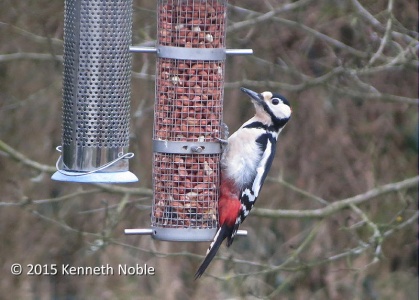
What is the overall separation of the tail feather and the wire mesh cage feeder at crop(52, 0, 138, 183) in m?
0.67

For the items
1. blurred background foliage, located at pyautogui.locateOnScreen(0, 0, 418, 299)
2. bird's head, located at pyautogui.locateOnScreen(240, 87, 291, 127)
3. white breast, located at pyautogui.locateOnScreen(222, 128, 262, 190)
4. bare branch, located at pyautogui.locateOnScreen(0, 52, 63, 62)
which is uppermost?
bird's head, located at pyautogui.locateOnScreen(240, 87, 291, 127)

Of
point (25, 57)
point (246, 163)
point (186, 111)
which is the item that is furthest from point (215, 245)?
point (25, 57)

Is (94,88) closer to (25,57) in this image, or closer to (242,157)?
(242,157)

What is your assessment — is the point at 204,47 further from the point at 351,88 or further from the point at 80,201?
the point at 80,201

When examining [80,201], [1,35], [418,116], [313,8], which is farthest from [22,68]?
[418,116]

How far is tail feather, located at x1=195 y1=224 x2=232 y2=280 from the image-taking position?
5000 millimetres

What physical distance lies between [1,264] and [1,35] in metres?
2.31

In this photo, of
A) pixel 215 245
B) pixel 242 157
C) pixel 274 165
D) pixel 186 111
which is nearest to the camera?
pixel 186 111

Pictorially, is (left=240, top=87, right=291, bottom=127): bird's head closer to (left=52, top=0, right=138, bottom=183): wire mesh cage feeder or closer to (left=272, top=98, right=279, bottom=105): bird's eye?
(left=272, top=98, right=279, bottom=105): bird's eye

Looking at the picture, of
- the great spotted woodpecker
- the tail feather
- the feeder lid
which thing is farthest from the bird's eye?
the feeder lid

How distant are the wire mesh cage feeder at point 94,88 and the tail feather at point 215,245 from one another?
0.67 meters

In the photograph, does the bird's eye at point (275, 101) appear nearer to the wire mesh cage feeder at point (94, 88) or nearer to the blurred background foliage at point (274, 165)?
the wire mesh cage feeder at point (94, 88)

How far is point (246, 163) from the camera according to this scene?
528 centimetres

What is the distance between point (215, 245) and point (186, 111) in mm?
787
